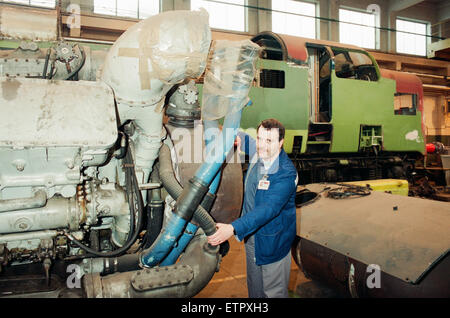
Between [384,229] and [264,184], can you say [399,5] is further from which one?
[264,184]

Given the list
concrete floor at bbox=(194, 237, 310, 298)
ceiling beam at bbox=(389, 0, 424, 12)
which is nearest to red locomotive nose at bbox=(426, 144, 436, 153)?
concrete floor at bbox=(194, 237, 310, 298)

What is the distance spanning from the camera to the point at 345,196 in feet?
11.7

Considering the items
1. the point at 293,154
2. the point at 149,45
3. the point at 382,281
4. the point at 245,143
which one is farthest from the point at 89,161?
the point at 293,154

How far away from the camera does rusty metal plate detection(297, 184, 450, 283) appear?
2.30 metres

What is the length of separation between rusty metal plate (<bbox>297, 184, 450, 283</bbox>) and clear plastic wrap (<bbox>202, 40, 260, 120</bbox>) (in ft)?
5.18

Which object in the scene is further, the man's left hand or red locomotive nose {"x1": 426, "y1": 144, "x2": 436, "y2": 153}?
red locomotive nose {"x1": 426, "y1": 144, "x2": 436, "y2": 153}

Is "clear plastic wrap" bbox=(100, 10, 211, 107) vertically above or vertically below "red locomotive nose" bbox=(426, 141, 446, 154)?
above

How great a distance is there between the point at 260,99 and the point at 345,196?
230cm

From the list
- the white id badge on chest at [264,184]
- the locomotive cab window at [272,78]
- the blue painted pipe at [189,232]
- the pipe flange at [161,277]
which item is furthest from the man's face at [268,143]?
the locomotive cab window at [272,78]

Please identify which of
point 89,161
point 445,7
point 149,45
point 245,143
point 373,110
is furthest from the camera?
point 445,7

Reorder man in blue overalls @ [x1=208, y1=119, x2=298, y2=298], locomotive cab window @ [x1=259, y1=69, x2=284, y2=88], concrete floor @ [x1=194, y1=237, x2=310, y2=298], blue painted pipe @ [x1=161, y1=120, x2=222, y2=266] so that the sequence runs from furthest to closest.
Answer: locomotive cab window @ [x1=259, y1=69, x2=284, y2=88] → concrete floor @ [x1=194, y1=237, x2=310, y2=298] → man in blue overalls @ [x1=208, y1=119, x2=298, y2=298] → blue painted pipe @ [x1=161, y1=120, x2=222, y2=266]

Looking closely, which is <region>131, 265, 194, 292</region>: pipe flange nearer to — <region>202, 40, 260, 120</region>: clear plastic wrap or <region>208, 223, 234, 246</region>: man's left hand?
<region>208, 223, 234, 246</region>: man's left hand

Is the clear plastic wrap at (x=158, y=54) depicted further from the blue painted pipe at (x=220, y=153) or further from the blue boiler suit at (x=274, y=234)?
the blue boiler suit at (x=274, y=234)
